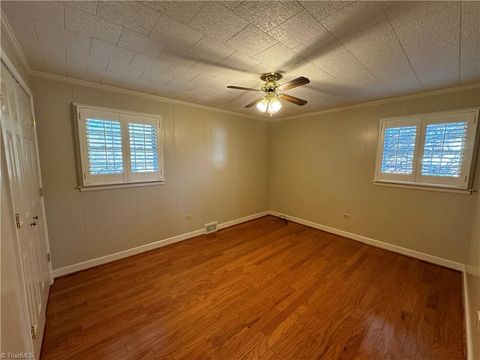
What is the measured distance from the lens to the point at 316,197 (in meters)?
4.07

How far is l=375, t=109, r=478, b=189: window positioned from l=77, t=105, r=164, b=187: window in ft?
11.9

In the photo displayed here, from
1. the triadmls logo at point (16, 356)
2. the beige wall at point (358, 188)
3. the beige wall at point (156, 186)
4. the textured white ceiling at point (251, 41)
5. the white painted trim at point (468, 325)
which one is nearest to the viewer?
the triadmls logo at point (16, 356)

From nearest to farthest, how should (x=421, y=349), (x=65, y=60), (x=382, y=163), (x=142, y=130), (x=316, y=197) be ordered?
1. (x=421, y=349)
2. (x=65, y=60)
3. (x=142, y=130)
4. (x=382, y=163)
5. (x=316, y=197)

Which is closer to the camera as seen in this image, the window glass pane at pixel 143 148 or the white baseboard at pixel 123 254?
the white baseboard at pixel 123 254

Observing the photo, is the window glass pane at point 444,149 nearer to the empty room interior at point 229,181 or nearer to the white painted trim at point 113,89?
the empty room interior at point 229,181

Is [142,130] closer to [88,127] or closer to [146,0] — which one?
[88,127]

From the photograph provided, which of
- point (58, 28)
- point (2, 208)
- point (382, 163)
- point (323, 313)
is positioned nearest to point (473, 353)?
point (323, 313)

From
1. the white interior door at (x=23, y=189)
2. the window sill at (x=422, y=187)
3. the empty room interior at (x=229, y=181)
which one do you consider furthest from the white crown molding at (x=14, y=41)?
the window sill at (x=422, y=187)

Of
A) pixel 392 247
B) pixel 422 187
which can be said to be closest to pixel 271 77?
pixel 422 187

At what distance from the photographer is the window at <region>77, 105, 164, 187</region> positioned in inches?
97.4

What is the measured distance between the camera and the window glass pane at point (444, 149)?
98.5 inches

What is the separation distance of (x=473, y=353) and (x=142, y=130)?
399 centimetres

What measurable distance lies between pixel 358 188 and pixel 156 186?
11.4 feet

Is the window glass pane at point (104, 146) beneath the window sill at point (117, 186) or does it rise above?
above
